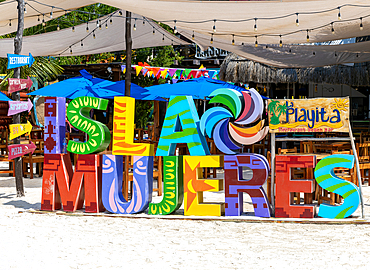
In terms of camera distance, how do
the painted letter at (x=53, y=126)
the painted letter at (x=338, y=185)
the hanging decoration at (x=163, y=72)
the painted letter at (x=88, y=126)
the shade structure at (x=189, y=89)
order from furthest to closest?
the hanging decoration at (x=163, y=72)
the shade structure at (x=189, y=89)
the painted letter at (x=53, y=126)
the painted letter at (x=88, y=126)
the painted letter at (x=338, y=185)

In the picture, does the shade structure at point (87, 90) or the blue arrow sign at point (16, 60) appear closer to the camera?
the blue arrow sign at point (16, 60)

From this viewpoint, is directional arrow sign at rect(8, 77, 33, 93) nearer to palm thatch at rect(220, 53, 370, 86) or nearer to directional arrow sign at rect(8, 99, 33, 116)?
directional arrow sign at rect(8, 99, 33, 116)

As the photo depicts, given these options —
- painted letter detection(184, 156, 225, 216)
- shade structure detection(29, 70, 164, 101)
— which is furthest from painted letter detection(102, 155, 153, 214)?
shade structure detection(29, 70, 164, 101)

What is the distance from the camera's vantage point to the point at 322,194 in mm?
6730

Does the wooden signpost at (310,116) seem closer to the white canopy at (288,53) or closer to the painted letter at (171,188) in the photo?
the painted letter at (171,188)

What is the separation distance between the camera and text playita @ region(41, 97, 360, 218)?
5254 millimetres

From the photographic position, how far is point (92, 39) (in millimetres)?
9141

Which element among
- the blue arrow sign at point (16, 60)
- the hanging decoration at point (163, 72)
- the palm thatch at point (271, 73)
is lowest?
the blue arrow sign at point (16, 60)

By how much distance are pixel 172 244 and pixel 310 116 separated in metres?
2.34

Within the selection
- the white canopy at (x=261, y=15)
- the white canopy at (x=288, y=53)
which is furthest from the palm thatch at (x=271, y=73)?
the white canopy at (x=261, y=15)

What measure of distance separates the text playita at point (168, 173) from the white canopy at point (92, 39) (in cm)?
314

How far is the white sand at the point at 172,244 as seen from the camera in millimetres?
3678

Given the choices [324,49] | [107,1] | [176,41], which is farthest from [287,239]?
[176,41]

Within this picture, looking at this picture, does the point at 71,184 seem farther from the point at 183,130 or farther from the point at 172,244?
the point at 172,244
